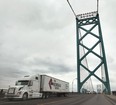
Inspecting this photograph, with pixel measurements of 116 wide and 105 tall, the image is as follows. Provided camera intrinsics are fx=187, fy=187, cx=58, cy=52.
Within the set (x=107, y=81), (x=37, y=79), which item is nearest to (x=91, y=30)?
(x=107, y=81)

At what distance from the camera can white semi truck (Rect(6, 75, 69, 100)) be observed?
22.1m

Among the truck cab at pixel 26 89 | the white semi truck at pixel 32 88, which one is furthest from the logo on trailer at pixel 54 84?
the truck cab at pixel 26 89

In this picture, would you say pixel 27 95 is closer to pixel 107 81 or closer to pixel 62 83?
pixel 62 83

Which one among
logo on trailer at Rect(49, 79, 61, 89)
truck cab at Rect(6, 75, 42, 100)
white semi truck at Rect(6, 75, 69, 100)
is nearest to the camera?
truck cab at Rect(6, 75, 42, 100)

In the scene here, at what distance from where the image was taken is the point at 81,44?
180 ft

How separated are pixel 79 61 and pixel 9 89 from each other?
104 feet

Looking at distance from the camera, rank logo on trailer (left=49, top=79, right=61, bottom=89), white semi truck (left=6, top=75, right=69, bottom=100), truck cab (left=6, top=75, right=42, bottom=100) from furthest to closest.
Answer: logo on trailer (left=49, top=79, right=61, bottom=89) → white semi truck (left=6, top=75, right=69, bottom=100) → truck cab (left=6, top=75, right=42, bottom=100)

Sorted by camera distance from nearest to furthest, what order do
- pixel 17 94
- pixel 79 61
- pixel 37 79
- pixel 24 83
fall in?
pixel 17 94 → pixel 24 83 → pixel 37 79 → pixel 79 61

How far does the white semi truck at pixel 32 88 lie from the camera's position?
22109 millimetres

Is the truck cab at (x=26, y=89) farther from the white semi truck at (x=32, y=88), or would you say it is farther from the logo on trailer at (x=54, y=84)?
the logo on trailer at (x=54, y=84)

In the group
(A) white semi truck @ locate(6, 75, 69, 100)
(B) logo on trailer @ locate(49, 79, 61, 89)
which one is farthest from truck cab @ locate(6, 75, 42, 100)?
(B) logo on trailer @ locate(49, 79, 61, 89)

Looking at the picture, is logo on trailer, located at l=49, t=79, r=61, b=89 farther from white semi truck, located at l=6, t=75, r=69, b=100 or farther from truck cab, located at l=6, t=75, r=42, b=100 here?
truck cab, located at l=6, t=75, r=42, b=100

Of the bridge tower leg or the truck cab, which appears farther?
the bridge tower leg

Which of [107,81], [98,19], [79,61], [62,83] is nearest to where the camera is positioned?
[62,83]
